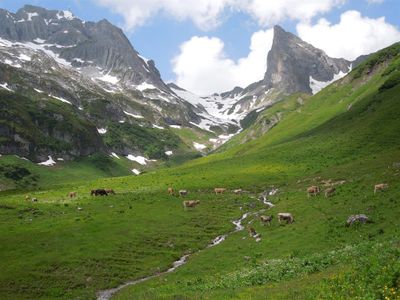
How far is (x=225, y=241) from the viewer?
169 ft

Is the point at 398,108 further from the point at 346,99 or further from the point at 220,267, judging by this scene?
the point at 220,267

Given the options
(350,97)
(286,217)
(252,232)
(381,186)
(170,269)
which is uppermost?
(350,97)

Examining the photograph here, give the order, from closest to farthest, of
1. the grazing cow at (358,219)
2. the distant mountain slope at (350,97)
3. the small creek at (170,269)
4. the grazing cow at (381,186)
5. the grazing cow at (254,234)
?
the small creek at (170,269), the grazing cow at (358,219), the grazing cow at (254,234), the grazing cow at (381,186), the distant mountain slope at (350,97)

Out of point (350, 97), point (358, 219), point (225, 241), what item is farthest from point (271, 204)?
point (350, 97)

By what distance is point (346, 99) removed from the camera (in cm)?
17200

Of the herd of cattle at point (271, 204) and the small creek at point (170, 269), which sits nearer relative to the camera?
the small creek at point (170, 269)

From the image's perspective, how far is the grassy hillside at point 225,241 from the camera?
84.9 ft

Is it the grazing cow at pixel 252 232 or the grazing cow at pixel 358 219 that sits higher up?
the grazing cow at pixel 252 232

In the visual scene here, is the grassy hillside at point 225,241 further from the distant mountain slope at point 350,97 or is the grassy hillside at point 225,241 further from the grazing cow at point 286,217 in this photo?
the distant mountain slope at point 350,97

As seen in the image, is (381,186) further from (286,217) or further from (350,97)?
(350,97)

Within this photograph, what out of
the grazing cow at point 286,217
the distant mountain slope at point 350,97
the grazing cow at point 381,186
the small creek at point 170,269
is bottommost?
the small creek at point 170,269

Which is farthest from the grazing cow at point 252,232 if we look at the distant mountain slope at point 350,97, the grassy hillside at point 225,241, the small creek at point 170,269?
the distant mountain slope at point 350,97

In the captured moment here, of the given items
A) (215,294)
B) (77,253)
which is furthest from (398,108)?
(215,294)

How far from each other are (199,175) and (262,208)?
4499cm
